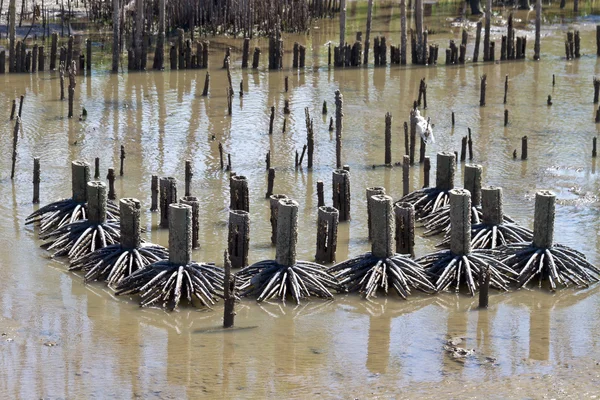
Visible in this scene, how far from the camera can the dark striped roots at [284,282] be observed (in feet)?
46.3

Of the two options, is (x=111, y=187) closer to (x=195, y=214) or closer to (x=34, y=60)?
(x=195, y=214)

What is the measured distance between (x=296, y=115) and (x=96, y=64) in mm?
7744

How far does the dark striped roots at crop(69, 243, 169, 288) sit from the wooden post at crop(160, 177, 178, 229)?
81.9 inches

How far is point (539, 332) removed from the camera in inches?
536

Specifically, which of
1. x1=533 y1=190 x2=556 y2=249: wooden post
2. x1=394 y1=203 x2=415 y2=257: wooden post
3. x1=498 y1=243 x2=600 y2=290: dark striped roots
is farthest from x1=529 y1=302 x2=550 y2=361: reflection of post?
x1=394 y1=203 x2=415 y2=257: wooden post

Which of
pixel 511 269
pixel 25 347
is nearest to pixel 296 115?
pixel 511 269

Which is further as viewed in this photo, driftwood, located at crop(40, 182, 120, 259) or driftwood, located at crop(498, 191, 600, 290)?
driftwood, located at crop(40, 182, 120, 259)

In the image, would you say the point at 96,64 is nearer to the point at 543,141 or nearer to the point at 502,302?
the point at 543,141

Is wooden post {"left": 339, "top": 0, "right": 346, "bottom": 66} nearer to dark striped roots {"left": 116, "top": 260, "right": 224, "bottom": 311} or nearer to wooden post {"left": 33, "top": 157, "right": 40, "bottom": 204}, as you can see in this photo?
wooden post {"left": 33, "top": 157, "right": 40, "bottom": 204}

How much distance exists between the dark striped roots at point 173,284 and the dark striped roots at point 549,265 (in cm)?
407

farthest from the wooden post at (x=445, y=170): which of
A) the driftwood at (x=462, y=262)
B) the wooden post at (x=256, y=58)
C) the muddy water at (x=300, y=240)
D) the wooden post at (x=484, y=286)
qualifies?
the wooden post at (x=256, y=58)

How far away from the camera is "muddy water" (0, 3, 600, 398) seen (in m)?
12.1

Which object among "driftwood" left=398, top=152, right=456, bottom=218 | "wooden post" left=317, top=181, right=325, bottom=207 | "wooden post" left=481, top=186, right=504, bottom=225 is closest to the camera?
"wooden post" left=481, top=186, right=504, bottom=225

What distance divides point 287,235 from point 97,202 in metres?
3.08
